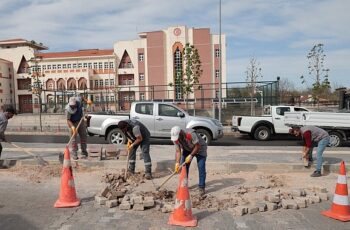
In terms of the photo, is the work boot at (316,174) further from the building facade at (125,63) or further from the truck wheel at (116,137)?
the building facade at (125,63)

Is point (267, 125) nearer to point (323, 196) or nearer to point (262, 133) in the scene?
point (262, 133)

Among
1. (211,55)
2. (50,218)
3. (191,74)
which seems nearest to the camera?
(50,218)

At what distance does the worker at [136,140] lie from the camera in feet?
28.0

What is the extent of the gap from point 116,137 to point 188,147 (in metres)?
7.68

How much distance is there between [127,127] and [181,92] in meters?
26.5

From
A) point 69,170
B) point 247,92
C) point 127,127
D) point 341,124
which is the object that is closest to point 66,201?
point 69,170

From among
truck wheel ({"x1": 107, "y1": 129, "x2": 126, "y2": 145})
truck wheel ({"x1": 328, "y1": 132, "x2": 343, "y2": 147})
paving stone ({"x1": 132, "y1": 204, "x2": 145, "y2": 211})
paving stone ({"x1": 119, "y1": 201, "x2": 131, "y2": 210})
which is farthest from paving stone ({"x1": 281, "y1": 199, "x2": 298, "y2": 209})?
truck wheel ({"x1": 328, "y1": 132, "x2": 343, "y2": 147})

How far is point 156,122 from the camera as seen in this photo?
47.6 ft

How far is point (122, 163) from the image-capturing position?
33.3ft

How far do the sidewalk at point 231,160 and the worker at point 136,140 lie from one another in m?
0.99

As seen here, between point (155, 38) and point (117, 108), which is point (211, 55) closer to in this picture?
point (155, 38)

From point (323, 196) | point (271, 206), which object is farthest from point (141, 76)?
point (271, 206)

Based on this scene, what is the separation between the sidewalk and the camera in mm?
9812

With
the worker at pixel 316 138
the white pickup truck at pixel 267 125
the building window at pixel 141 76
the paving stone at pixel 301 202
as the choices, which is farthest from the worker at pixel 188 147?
the building window at pixel 141 76
